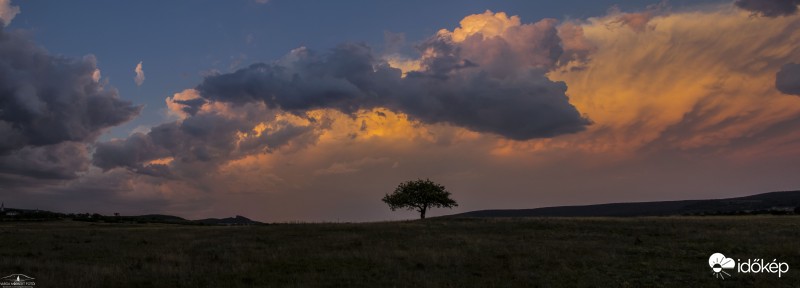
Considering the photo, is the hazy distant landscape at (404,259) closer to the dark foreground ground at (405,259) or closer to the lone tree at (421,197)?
the dark foreground ground at (405,259)

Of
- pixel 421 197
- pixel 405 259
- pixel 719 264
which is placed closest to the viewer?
pixel 719 264

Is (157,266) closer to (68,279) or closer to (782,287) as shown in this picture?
(68,279)

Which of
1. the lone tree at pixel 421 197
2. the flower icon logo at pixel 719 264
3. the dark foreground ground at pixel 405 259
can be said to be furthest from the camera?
the lone tree at pixel 421 197

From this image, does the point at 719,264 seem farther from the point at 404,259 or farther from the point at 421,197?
the point at 421,197

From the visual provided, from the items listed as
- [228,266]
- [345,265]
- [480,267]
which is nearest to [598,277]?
[480,267]

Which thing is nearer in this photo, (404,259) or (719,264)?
(719,264)

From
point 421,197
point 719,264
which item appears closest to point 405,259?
point 719,264

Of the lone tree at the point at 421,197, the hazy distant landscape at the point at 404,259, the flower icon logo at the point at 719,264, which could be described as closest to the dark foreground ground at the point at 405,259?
the hazy distant landscape at the point at 404,259

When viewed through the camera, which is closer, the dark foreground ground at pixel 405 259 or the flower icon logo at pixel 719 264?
the dark foreground ground at pixel 405 259

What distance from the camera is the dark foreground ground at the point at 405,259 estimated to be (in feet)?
65.1

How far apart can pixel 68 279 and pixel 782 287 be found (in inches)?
1031

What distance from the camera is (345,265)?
78.7 feet

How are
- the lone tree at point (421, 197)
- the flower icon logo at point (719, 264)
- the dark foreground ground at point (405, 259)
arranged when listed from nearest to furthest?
the dark foreground ground at point (405, 259), the flower icon logo at point (719, 264), the lone tree at point (421, 197)

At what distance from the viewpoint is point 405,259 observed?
25.4m
